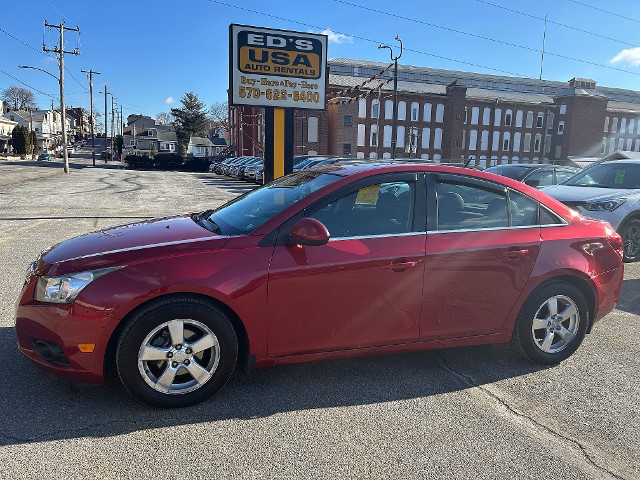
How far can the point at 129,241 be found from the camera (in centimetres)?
322

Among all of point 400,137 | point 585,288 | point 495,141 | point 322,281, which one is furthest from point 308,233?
point 495,141

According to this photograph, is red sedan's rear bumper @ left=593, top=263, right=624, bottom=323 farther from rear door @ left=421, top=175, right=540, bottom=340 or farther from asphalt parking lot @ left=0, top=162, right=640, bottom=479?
rear door @ left=421, top=175, right=540, bottom=340

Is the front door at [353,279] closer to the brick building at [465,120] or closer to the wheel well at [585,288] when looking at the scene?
the wheel well at [585,288]

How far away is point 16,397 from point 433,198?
3153 millimetres

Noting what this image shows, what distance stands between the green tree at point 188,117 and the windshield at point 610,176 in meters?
87.6

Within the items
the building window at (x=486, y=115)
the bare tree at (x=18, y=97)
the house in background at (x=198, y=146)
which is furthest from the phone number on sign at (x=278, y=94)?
the bare tree at (x=18, y=97)

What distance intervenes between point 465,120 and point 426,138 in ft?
19.1

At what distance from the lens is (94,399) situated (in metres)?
3.04

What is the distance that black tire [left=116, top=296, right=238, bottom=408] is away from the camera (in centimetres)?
281

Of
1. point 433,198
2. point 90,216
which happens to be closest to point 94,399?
point 433,198

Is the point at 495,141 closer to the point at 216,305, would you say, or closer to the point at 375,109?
the point at 375,109

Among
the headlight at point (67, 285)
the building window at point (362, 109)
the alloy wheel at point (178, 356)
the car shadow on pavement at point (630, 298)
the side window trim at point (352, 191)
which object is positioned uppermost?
the building window at point (362, 109)

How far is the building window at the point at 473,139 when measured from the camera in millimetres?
59753

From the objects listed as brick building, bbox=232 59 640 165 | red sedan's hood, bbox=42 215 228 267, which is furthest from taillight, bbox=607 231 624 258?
brick building, bbox=232 59 640 165
